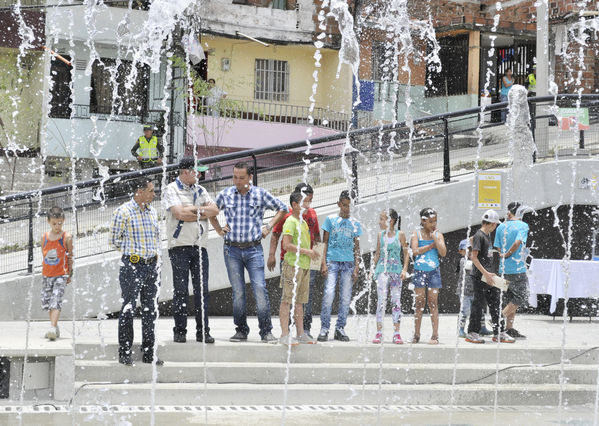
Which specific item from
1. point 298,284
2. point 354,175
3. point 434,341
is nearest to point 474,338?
point 434,341

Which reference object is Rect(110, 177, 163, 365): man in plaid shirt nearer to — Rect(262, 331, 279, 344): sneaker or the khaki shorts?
Rect(262, 331, 279, 344): sneaker

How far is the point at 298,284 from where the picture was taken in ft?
32.5

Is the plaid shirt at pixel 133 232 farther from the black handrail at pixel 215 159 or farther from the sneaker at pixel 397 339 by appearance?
the sneaker at pixel 397 339

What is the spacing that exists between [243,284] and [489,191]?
555cm

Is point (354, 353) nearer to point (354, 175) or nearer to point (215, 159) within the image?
point (215, 159)

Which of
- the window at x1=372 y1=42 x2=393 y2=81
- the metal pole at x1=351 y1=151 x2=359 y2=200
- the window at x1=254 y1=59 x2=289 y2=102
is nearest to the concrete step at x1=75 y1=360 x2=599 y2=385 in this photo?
the metal pole at x1=351 y1=151 x2=359 y2=200

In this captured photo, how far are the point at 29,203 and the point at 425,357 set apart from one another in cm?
567

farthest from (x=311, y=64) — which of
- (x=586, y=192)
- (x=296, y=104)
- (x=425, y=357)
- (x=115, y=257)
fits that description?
(x=425, y=357)

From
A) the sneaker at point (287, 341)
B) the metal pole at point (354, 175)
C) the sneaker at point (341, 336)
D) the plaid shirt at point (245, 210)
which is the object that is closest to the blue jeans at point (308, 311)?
the sneaker at point (341, 336)

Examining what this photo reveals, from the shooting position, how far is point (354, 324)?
40.1 ft

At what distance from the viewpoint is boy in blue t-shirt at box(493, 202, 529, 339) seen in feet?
37.2

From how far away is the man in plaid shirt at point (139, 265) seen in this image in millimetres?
8953

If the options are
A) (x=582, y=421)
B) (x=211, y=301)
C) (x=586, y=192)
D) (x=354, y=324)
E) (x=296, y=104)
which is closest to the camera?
(x=582, y=421)

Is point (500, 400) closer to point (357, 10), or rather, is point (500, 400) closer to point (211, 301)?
point (211, 301)
